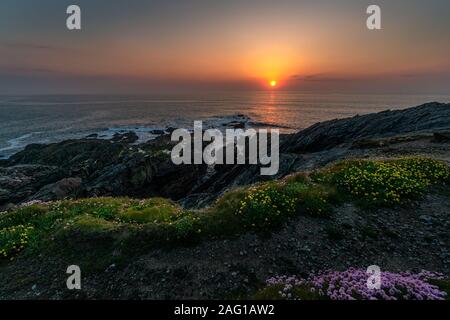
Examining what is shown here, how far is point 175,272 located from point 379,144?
32400 mm

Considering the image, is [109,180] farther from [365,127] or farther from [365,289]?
[365,127]

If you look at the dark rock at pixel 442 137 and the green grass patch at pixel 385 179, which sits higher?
the dark rock at pixel 442 137

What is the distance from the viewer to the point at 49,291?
10.2 meters

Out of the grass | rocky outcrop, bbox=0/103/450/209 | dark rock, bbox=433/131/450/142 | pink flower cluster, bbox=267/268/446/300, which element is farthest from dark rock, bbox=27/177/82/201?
dark rock, bbox=433/131/450/142

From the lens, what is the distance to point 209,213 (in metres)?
13.6

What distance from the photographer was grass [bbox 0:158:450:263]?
490 inches

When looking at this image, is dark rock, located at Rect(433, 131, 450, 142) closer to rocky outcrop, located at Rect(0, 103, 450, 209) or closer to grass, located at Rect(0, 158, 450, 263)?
rocky outcrop, located at Rect(0, 103, 450, 209)

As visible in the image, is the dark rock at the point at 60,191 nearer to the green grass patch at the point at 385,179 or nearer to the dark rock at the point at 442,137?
the green grass patch at the point at 385,179

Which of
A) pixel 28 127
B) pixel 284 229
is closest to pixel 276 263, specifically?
pixel 284 229

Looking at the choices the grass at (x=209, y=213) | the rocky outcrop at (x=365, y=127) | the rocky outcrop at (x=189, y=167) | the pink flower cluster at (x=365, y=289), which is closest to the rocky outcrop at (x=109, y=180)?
the rocky outcrop at (x=189, y=167)

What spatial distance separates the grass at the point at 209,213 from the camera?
12.4 metres

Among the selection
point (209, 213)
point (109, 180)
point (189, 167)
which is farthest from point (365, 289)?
point (189, 167)

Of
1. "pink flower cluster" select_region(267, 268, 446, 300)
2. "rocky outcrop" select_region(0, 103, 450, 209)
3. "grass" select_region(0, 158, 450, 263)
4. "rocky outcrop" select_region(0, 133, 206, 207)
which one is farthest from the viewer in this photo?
"rocky outcrop" select_region(0, 133, 206, 207)
